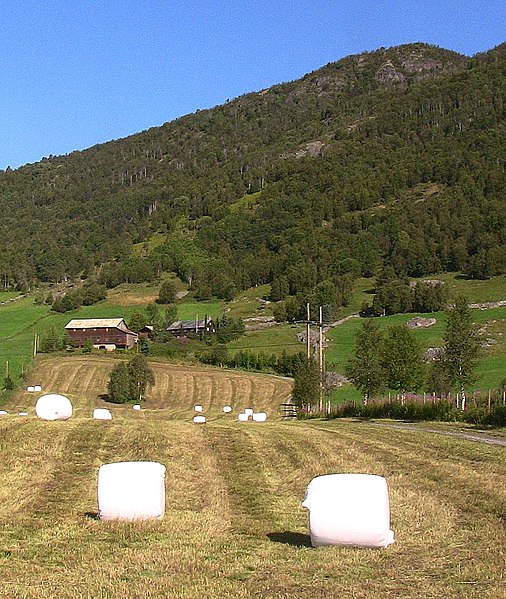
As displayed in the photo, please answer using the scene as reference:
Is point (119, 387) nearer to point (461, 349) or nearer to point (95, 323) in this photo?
point (461, 349)

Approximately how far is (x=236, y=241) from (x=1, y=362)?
105 meters

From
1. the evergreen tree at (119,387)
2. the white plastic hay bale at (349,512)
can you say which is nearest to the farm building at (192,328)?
the evergreen tree at (119,387)

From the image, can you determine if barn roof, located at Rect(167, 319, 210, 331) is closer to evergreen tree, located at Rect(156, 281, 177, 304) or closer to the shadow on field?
evergreen tree, located at Rect(156, 281, 177, 304)

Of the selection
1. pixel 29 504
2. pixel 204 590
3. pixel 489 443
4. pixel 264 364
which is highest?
pixel 204 590

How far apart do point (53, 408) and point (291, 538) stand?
88.3 ft

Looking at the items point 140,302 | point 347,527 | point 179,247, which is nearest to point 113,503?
point 347,527

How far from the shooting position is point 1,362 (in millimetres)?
92812

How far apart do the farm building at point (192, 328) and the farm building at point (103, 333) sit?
6182 mm

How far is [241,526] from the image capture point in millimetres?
11648

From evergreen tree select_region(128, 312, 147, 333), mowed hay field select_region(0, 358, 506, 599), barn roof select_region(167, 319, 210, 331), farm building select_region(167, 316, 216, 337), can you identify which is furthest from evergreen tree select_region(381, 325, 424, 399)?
evergreen tree select_region(128, 312, 147, 333)

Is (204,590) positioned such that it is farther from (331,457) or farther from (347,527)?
(331,457)

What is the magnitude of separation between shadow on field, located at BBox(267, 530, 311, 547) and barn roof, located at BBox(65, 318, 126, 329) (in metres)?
110

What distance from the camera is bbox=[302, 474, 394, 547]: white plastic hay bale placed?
9.69 meters

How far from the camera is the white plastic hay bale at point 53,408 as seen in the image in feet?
117
